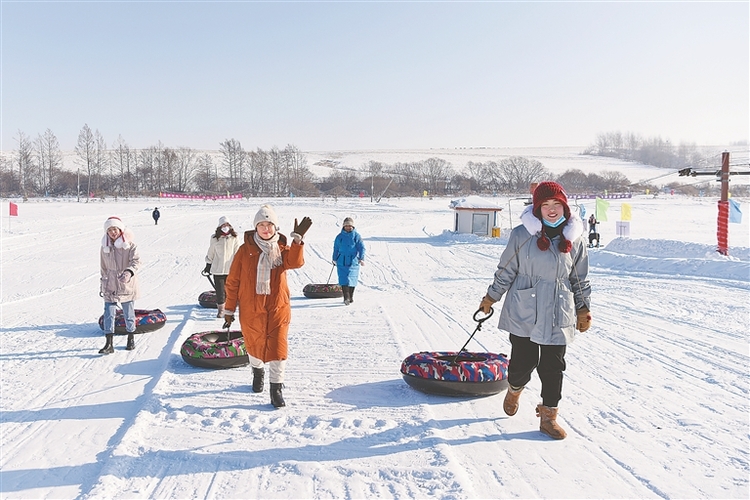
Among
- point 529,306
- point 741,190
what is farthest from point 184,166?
point 529,306

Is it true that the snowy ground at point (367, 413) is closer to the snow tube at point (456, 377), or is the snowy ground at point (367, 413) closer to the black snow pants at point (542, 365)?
the snow tube at point (456, 377)

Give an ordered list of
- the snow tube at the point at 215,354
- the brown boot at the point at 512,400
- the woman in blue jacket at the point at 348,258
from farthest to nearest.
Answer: the woman in blue jacket at the point at 348,258, the snow tube at the point at 215,354, the brown boot at the point at 512,400

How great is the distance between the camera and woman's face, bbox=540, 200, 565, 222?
14.7ft

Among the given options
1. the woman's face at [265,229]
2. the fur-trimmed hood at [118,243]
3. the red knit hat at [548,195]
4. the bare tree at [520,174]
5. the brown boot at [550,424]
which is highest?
the bare tree at [520,174]

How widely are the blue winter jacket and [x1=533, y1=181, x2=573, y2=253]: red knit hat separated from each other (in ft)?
21.1

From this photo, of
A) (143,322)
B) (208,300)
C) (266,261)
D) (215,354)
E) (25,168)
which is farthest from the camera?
(25,168)

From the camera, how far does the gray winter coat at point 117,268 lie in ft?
23.6

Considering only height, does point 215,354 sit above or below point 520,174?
below

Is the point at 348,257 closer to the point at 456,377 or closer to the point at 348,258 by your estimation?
the point at 348,258

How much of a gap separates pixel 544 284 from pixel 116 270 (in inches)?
206

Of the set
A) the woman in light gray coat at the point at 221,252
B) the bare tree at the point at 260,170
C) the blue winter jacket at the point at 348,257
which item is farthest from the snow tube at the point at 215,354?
the bare tree at the point at 260,170

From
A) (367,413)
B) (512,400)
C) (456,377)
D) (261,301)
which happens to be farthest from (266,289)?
(512,400)

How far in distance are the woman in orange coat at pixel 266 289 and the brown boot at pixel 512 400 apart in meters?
1.97

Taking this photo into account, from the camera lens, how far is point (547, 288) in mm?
4512
